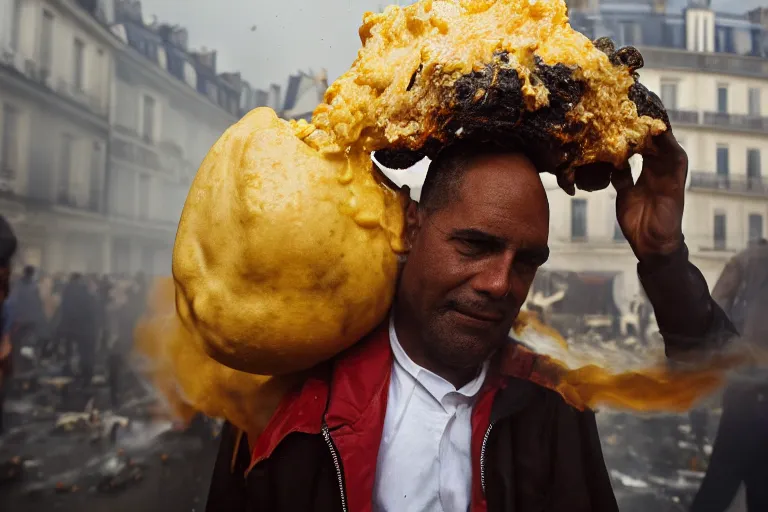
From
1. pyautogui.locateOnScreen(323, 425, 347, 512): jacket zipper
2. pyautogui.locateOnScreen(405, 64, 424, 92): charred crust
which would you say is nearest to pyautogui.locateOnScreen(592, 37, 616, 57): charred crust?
pyautogui.locateOnScreen(405, 64, 424, 92): charred crust

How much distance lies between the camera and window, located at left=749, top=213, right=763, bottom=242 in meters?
2.61

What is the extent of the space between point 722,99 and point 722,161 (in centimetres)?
31

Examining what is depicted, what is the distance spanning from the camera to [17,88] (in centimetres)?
260

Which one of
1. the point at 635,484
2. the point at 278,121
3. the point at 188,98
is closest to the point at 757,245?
the point at 635,484

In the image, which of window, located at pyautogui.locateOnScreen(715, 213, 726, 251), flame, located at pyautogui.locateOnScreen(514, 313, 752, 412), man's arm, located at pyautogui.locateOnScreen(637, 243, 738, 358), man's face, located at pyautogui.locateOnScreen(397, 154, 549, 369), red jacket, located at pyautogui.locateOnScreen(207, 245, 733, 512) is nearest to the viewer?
man's face, located at pyautogui.locateOnScreen(397, 154, 549, 369)

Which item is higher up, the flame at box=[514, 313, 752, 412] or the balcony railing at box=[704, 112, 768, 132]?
the balcony railing at box=[704, 112, 768, 132]

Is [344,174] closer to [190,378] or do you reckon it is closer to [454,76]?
[454,76]

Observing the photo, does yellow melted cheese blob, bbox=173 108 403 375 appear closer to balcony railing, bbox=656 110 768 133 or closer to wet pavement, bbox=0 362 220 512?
wet pavement, bbox=0 362 220 512

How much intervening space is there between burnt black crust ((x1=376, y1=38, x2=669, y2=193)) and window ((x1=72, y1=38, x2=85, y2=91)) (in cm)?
198

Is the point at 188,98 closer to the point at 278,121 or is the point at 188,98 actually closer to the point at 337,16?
the point at 337,16

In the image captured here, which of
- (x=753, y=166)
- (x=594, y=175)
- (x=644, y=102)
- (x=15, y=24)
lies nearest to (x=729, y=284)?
(x=753, y=166)

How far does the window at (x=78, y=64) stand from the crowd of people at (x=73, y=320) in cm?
89

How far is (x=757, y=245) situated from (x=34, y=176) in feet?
11.0

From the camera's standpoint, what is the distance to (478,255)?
1.41 metres
